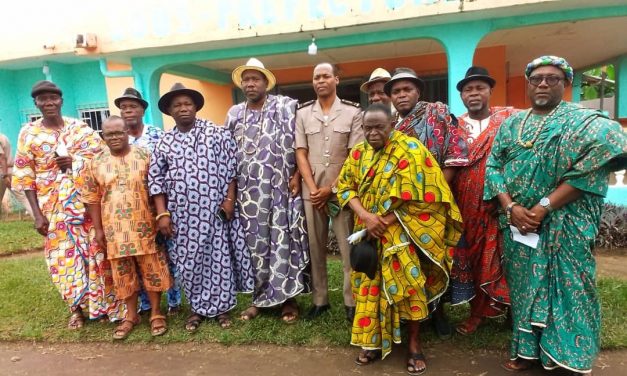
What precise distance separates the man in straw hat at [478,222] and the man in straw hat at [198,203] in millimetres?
1713

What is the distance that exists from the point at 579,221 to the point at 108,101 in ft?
33.4

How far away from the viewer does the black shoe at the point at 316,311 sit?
3583 mm

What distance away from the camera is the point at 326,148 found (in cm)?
333

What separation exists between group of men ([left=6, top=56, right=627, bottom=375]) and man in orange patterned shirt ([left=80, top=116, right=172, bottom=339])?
11 millimetres

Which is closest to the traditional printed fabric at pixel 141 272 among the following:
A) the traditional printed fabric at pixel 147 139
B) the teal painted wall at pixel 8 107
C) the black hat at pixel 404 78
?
the traditional printed fabric at pixel 147 139

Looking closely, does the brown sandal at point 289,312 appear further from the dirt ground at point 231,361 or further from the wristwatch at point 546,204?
the wristwatch at point 546,204

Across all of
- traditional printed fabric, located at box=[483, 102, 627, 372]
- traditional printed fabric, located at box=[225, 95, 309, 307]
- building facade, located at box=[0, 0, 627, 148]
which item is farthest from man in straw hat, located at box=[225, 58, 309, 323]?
building facade, located at box=[0, 0, 627, 148]

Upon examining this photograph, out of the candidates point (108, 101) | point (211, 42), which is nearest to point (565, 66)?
point (211, 42)

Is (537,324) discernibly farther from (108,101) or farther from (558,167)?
(108,101)

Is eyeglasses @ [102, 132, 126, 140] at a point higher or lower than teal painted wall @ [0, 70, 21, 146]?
lower

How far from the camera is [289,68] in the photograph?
32.4 ft

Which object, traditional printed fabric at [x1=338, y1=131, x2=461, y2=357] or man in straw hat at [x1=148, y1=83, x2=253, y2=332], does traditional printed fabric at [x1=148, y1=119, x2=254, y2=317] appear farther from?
traditional printed fabric at [x1=338, y1=131, x2=461, y2=357]

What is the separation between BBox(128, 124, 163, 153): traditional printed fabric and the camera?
3578mm

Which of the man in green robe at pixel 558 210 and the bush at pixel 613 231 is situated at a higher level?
the man in green robe at pixel 558 210
